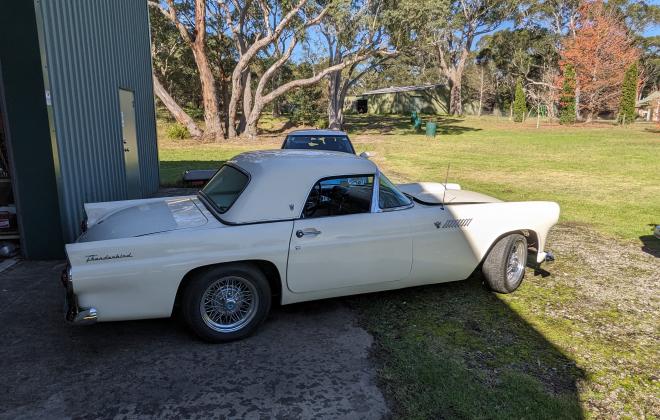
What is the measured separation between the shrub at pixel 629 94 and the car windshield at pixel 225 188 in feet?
121

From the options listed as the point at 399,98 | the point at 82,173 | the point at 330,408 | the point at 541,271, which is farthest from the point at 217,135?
the point at 399,98

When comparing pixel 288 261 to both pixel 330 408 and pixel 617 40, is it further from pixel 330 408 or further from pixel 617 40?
pixel 617 40

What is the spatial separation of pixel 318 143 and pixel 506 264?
605cm

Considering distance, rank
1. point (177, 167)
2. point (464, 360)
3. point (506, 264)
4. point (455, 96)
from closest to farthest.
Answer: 1. point (464, 360)
2. point (506, 264)
3. point (177, 167)
4. point (455, 96)

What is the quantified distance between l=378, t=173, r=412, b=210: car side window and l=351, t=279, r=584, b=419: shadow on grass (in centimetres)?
102

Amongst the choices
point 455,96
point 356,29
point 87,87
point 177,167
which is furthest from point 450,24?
point 455,96

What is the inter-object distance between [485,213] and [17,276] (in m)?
5.08

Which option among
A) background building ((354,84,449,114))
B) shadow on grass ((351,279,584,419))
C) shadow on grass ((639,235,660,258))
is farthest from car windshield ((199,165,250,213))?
background building ((354,84,449,114))

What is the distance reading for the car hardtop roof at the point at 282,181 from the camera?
383 cm

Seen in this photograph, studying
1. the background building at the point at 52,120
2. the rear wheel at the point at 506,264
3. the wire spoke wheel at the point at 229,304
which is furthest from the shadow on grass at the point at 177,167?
the rear wheel at the point at 506,264

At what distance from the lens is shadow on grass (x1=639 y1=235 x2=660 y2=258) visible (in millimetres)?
6441

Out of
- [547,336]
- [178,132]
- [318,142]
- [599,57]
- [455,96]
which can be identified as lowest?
[547,336]

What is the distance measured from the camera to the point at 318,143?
33.0 feet

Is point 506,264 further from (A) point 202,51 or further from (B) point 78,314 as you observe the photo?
(A) point 202,51
